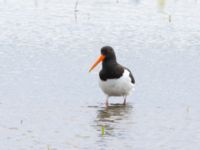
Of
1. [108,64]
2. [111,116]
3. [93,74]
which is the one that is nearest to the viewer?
[111,116]

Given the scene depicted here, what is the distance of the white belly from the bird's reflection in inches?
12.2

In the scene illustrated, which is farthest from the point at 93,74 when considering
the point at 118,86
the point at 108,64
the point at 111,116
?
the point at 111,116

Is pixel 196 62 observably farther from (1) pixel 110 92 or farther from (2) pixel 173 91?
(1) pixel 110 92

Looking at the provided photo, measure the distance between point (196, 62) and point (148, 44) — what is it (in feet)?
8.64

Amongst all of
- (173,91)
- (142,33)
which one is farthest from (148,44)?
(173,91)

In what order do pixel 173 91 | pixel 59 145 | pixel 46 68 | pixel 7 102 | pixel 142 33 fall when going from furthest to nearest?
pixel 142 33 → pixel 46 68 → pixel 173 91 → pixel 7 102 → pixel 59 145

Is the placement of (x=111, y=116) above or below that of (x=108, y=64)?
below

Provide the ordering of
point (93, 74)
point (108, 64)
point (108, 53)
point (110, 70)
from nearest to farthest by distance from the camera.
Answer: point (110, 70) < point (108, 64) < point (108, 53) < point (93, 74)

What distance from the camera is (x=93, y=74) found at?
17.5 meters

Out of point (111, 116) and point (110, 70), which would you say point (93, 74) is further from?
point (111, 116)

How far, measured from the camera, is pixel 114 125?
12.6m

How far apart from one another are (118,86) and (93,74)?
9.34ft

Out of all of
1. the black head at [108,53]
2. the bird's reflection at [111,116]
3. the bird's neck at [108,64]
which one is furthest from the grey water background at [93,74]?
the black head at [108,53]

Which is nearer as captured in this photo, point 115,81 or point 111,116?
point 111,116
